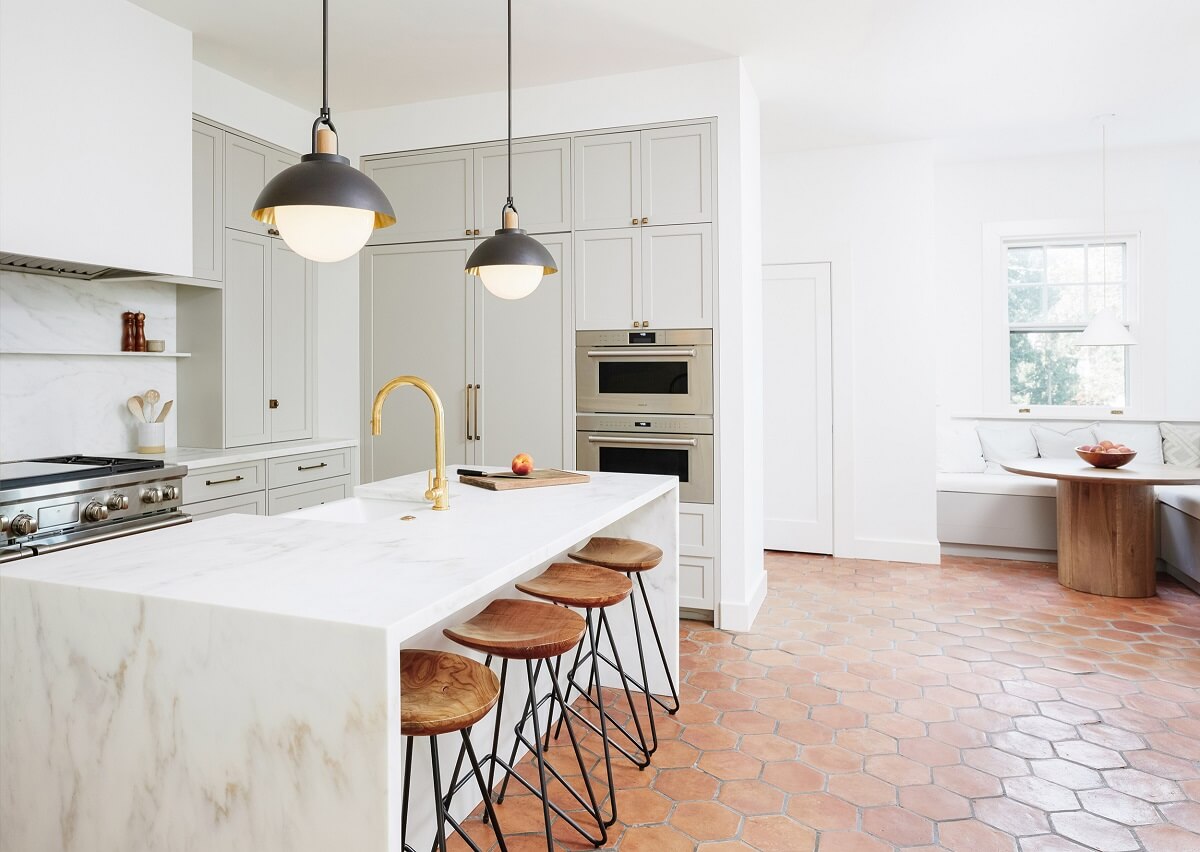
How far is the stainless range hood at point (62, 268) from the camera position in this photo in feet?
9.64

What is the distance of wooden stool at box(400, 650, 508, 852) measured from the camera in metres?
1.40

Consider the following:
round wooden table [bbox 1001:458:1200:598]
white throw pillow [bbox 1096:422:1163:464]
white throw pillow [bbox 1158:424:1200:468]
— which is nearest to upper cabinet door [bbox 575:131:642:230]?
round wooden table [bbox 1001:458:1200:598]

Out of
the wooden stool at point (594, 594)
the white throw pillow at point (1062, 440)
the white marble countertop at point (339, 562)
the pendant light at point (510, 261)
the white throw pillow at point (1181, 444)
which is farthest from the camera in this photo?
the white throw pillow at point (1062, 440)

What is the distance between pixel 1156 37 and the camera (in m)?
3.62

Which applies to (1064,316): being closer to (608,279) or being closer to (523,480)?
(608,279)

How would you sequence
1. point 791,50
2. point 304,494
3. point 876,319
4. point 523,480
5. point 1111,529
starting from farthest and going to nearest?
point 876,319
point 1111,529
point 304,494
point 791,50
point 523,480

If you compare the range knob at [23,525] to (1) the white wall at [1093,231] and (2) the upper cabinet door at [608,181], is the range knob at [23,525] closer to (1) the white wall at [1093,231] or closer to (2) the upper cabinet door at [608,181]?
(2) the upper cabinet door at [608,181]

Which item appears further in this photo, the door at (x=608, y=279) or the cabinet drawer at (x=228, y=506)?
the door at (x=608, y=279)

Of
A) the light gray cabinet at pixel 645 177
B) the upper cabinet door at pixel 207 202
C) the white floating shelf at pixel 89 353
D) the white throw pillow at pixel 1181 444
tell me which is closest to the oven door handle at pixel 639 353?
the light gray cabinet at pixel 645 177

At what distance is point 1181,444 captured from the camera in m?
5.04

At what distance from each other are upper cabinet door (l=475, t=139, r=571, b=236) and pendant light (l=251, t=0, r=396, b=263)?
2.38m

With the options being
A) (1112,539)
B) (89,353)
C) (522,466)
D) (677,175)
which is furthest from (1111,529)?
(89,353)

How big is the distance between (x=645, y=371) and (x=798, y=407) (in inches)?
72.1

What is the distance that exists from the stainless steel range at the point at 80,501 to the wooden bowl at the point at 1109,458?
4807 millimetres
